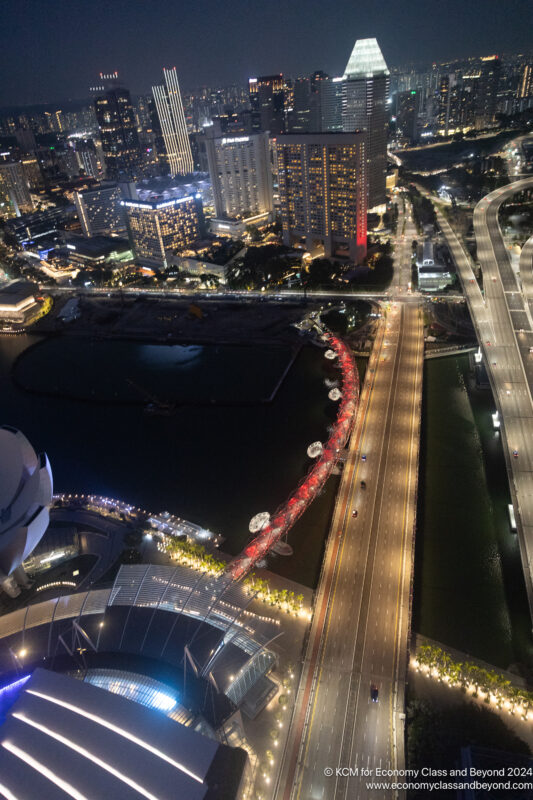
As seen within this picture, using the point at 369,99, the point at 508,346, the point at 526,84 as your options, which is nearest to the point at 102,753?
the point at 508,346

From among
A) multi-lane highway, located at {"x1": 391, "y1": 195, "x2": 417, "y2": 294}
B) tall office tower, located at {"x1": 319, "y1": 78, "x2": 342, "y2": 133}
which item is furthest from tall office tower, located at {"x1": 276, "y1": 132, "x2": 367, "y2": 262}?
tall office tower, located at {"x1": 319, "y1": 78, "x2": 342, "y2": 133}

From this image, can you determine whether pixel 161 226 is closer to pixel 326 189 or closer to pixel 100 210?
pixel 100 210

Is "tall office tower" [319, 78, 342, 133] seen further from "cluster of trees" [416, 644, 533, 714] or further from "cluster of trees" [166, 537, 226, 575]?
"cluster of trees" [416, 644, 533, 714]

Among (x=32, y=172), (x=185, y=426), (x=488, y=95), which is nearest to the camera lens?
(x=185, y=426)

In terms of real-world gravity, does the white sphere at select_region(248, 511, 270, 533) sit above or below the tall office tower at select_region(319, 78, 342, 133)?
below

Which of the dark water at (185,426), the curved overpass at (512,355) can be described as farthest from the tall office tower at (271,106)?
the dark water at (185,426)

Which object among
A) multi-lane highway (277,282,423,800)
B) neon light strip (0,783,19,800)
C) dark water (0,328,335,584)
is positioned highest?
neon light strip (0,783,19,800)

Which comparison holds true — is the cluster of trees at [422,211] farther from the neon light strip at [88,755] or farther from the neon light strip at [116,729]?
the neon light strip at [88,755]

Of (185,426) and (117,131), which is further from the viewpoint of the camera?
(117,131)
